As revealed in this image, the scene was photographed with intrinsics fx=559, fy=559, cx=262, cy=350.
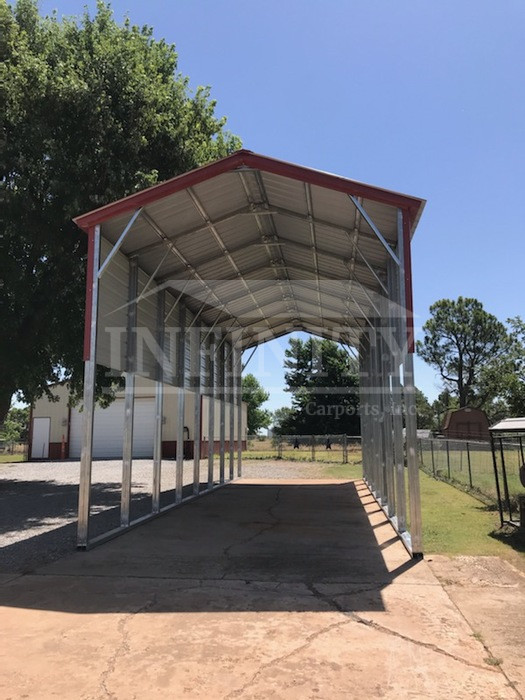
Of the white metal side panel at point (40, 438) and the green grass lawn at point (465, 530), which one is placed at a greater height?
the white metal side panel at point (40, 438)

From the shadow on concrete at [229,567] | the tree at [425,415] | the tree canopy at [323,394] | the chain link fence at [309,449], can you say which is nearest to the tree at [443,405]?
the tree at [425,415]

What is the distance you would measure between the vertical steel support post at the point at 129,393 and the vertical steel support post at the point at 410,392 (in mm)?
4197

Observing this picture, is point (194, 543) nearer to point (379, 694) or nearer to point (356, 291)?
point (379, 694)

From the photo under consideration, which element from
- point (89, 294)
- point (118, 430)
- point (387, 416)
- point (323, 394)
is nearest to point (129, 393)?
point (89, 294)

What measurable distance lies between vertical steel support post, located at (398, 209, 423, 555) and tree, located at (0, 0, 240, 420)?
8.06 metres

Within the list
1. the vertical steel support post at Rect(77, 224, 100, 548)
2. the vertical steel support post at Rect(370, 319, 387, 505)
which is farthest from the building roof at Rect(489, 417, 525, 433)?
the vertical steel support post at Rect(77, 224, 100, 548)

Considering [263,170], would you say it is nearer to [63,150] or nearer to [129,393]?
[129,393]

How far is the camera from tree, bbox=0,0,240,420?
1276cm

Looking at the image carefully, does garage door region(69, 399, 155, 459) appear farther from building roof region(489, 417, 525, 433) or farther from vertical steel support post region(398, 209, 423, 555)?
vertical steel support post region(398, 209, 423, 555)

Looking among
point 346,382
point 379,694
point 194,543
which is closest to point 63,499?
point 194,543

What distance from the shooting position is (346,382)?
4794 cm

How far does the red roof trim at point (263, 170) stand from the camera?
24.7 feet

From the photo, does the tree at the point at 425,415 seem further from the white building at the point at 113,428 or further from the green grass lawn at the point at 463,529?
the green grass lawn at the point at 463,529

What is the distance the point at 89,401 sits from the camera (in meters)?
7.87
